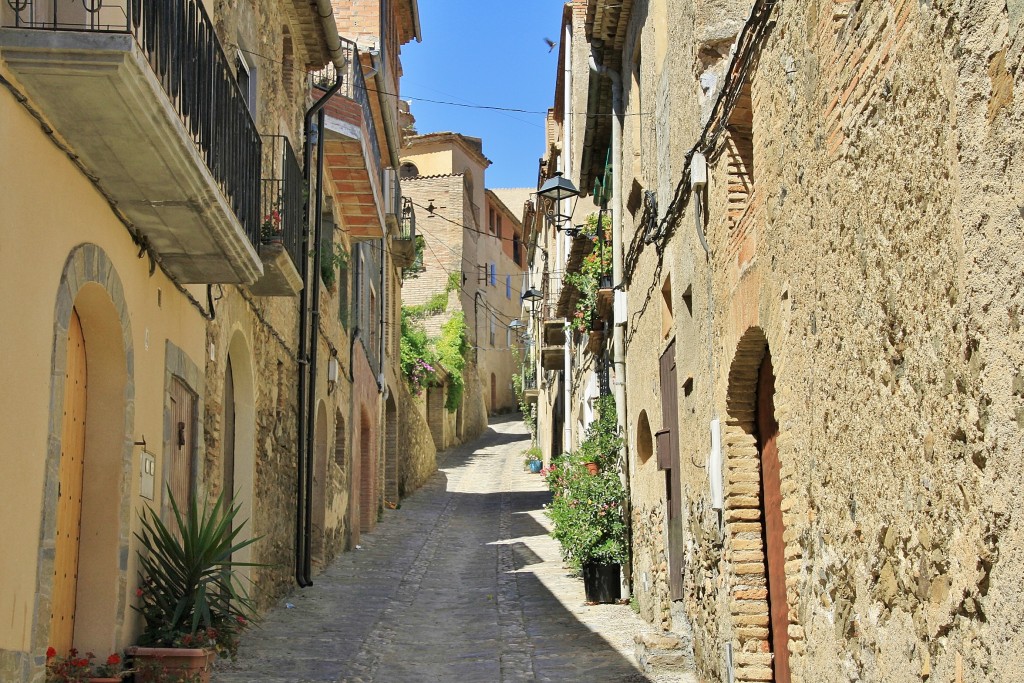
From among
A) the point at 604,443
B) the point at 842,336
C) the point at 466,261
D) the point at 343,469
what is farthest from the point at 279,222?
the point at 466,261

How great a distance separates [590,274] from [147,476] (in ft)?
30.8

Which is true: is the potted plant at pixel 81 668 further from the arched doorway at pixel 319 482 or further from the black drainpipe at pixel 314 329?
the arched doorway at pixel 319 482

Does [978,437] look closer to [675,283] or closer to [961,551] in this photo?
[961,551]

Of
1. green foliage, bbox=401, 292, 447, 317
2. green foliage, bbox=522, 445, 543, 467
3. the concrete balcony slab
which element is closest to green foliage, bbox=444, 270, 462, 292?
green foliage, bbox=401, 292, 447, 317

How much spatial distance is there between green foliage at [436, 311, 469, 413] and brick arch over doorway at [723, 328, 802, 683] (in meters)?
29.0

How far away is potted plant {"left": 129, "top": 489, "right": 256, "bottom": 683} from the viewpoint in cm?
703

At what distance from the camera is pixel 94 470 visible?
23.3 ft

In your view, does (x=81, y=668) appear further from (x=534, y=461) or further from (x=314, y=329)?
(x=534, y=461)

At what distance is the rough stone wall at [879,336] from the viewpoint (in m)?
3.39

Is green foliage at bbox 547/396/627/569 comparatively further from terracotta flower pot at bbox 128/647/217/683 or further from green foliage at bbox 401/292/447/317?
green foliage at bbox 401/292/447/317

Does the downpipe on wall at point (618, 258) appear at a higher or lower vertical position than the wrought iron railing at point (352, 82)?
lower

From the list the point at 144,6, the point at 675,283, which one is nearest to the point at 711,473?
the point at 675,283

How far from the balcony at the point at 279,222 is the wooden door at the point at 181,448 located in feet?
5.11

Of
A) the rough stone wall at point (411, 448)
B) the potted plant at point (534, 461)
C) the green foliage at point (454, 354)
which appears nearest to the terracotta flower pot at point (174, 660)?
the rough stone wall at point (411, 448)
